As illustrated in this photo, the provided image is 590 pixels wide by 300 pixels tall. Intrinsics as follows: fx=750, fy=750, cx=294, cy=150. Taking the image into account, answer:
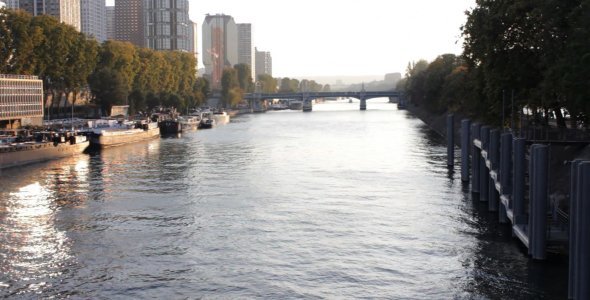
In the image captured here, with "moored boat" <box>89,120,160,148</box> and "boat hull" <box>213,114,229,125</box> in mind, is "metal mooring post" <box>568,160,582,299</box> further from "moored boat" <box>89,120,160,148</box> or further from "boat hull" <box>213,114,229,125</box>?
"boat hull" <box>213,114,229,125</box>

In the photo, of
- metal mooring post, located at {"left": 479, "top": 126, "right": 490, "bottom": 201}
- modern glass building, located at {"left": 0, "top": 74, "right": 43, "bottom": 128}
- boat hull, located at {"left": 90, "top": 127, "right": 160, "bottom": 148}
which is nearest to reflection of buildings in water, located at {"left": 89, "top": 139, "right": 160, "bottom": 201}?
boat hull, located at {"left": 90, "top": 127, "right": 160, "bottom": 148}

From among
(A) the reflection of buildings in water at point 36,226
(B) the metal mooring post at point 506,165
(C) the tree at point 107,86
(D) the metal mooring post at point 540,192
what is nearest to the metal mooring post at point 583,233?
(D) the metal mooring post at point 540,192

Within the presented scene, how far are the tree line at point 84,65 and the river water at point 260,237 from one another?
43.0 meters

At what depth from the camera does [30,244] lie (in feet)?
108

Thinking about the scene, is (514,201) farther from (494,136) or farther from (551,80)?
(551,80)

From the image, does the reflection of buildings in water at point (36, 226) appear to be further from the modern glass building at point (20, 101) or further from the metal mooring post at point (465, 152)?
the modern glass building at point (20, 101)

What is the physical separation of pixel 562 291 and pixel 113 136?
74900 mm

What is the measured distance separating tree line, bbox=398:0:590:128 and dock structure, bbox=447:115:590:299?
14.0ft

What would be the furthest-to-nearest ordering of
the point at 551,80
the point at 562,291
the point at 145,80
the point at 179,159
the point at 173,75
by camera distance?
the point at 173,75, the point at 145,80, the point at 179,159, the point at 551,80, the point at 562,291

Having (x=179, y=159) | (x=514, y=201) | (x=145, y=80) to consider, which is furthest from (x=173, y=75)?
(x=514, y=201)

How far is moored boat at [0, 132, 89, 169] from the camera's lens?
66375 millimetres

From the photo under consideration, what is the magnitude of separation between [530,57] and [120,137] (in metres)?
61.5

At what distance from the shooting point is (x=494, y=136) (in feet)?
127

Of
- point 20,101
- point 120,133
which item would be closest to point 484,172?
point 120,133
